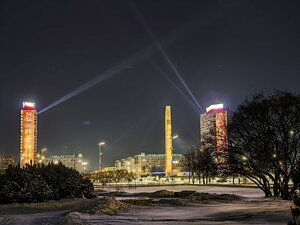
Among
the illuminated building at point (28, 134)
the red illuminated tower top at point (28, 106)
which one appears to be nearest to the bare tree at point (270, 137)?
the illuminated building at point (28, 134)

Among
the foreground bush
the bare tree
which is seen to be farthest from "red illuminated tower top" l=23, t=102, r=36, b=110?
the bare tree

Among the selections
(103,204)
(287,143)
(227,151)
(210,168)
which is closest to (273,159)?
(287,143)

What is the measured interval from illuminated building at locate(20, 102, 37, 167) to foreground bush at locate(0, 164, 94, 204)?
438 ft

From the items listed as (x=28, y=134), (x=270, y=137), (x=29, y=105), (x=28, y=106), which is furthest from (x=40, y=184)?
(x=29, y=105)

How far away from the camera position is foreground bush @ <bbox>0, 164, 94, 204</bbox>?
2925cm

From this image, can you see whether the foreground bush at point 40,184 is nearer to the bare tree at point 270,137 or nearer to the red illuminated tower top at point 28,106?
the bare tree at point 270,137

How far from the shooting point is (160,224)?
17.3 metres

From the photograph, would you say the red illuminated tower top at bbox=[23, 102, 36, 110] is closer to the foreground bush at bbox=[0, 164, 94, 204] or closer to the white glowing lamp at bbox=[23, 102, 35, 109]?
the white glowing lamp at bbox=[23, 102, 35, 109]

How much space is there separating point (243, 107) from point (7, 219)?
21.1 m

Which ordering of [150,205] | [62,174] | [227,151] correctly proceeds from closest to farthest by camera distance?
1. [150,205]
2. [62,174]
3. [227,151]

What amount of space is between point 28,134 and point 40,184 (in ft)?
464

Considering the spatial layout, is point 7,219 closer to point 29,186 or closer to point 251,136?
point 29,186

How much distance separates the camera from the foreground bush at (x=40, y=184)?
29.2 metres

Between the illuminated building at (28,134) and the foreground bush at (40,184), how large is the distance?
438 feet
